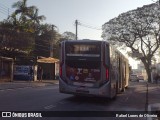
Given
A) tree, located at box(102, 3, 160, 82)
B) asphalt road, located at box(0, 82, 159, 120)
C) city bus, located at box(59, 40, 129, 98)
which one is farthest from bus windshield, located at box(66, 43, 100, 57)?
tree, located at box(102, 3, 160, 82)

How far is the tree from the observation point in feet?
227

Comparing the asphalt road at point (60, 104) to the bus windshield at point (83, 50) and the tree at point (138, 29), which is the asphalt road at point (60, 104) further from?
the tree at point (138, 29)

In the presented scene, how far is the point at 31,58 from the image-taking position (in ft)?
176

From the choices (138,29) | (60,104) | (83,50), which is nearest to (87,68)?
(83,50)

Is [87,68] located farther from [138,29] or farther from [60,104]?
[138,29]

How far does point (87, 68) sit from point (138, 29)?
2116 inches

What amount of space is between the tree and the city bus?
50.1m

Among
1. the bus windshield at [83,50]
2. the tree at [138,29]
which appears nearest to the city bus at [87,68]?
the bus windshield at [83,50]

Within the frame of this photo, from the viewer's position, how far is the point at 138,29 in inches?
2785

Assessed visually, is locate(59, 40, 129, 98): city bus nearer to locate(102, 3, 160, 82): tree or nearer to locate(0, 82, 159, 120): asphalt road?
locate(0, 82, 159, 120): asphalt road

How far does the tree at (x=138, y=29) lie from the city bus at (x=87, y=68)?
50090 mm

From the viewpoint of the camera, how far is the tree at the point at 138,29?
69.3 metres

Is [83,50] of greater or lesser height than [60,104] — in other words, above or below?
above

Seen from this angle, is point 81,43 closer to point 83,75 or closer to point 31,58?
point 83,75
